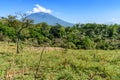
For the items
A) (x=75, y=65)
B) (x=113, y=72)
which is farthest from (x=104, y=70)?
(x=75, y=65)

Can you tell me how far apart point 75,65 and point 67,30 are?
23127mm

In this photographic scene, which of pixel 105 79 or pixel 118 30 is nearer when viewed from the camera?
pixel 105 79

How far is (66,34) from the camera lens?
103 ft

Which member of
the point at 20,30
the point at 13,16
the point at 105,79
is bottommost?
Answer: the point at 105,79

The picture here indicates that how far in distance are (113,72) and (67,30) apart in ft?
80.0

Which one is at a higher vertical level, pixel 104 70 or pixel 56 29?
pixel 56 29

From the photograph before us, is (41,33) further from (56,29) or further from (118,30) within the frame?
(118,30)

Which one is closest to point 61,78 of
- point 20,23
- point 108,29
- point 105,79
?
point 105,79

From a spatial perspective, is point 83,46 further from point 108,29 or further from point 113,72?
point 113,72

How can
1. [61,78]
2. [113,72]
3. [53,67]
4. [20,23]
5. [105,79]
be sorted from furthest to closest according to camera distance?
[20,23] < [53,67] < [113,72] < [105,79] < [61,78]

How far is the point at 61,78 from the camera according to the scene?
25.2 ft

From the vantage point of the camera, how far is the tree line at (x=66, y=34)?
67.3 feet

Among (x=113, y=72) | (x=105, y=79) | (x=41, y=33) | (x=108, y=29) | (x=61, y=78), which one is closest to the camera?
(x=61, y=78)

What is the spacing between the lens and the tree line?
807 inches
